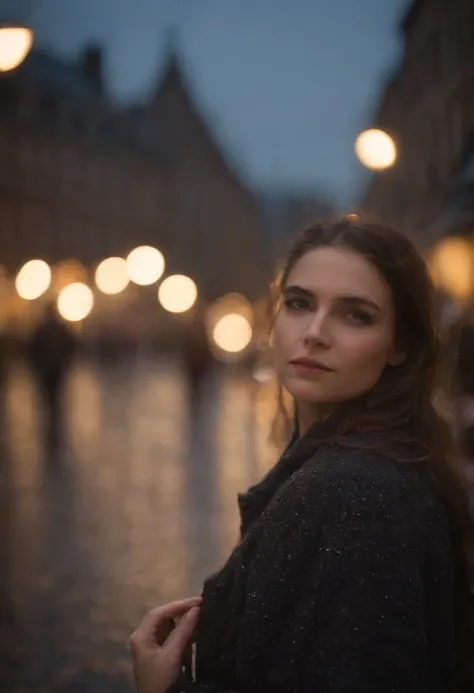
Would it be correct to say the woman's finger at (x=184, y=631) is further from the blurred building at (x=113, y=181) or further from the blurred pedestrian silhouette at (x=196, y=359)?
the blurred building at (x=113, y=181)

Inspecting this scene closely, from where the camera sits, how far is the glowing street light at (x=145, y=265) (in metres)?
13.7

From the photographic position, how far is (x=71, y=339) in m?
15.6

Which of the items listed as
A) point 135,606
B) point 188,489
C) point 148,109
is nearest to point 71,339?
point 188,489

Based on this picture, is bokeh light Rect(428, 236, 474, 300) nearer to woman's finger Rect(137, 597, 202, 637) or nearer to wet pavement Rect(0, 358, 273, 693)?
wet pavement Rect(0, 358, 273, 693)

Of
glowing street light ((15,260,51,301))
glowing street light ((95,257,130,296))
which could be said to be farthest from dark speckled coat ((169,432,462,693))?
glowing street light ((95,257,130,296))

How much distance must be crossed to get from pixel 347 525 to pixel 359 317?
517 millimetres

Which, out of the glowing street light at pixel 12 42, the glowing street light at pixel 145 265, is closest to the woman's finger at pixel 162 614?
the glowing street light at pixel 12 42

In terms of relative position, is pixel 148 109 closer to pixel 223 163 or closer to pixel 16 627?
pixel 223 163

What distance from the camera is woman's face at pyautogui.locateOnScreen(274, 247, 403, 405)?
1989 mm

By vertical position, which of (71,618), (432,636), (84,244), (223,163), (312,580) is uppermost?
(223,163)

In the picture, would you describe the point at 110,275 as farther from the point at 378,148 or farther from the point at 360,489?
the point at 360,489

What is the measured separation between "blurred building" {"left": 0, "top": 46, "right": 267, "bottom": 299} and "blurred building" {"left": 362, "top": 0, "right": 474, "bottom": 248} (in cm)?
1153

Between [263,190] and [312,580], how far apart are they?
105550mm

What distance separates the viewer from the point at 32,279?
15.8 meters
